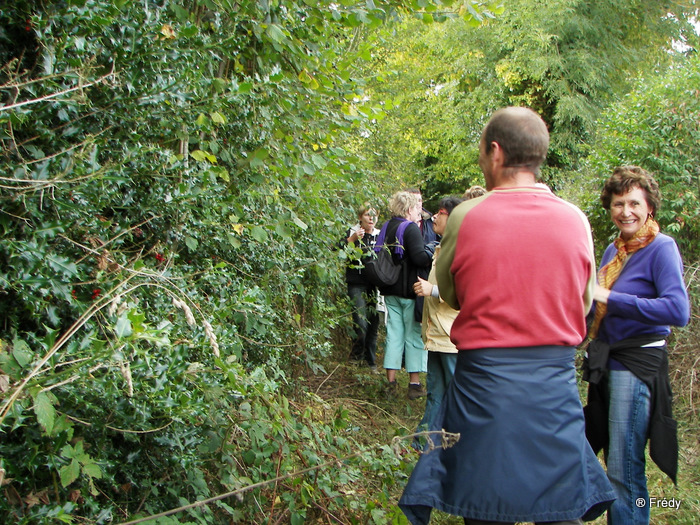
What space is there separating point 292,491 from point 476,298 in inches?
55.9

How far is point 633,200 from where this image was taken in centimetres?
322

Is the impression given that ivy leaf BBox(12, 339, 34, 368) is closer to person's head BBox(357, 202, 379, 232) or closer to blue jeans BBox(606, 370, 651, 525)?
blue jeans BBox(606, 370, 651, 525)

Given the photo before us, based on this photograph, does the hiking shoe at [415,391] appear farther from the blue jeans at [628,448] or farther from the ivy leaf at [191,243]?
the ivy leaf at [191,243]

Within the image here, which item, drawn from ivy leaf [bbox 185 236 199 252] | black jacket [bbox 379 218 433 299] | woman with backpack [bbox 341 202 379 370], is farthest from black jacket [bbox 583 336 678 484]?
woman with backpack [bbox 341 202 379 370]

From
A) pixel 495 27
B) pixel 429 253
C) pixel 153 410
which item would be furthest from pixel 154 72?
pixel 495 27

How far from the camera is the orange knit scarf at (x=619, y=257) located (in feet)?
10.5

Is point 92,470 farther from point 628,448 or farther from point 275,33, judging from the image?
point 628,448

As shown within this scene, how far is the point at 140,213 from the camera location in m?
2.88

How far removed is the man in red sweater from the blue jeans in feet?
3.13

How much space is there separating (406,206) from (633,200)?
3.27 meters

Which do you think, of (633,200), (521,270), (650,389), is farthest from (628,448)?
(521,270)

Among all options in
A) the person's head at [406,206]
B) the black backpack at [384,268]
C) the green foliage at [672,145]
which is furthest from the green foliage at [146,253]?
the green foliage at [672,145]

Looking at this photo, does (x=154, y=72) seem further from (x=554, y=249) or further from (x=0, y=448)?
(x=554, y=249)

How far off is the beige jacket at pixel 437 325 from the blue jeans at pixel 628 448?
1.50 m
